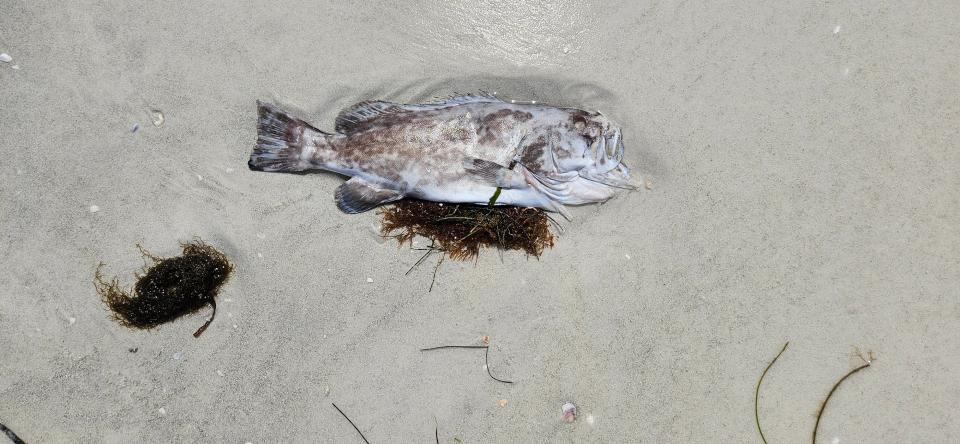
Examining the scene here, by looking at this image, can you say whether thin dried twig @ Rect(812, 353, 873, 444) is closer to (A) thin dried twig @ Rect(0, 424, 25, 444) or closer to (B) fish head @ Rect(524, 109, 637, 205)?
(B) fish head @ Rect(524, 109, 637, 205)

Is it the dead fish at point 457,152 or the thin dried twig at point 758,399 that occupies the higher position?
the dead fish at point 457,152

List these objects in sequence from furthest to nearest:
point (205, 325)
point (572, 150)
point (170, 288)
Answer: point (205, 325) → point (170, 288) → point (572, 150)

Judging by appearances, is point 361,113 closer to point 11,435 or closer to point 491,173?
point 491,173

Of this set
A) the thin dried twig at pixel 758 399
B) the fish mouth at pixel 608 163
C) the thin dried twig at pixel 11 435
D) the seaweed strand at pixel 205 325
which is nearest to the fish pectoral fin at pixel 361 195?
the seaweed strand at pixel 205 325

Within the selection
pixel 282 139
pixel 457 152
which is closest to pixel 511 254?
pixel 457 152

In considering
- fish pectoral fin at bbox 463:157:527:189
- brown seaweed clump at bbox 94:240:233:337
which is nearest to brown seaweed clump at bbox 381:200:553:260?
fish pectoral fin at bbox 463:157:527:189

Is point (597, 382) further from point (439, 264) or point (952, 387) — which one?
point (952, 387)

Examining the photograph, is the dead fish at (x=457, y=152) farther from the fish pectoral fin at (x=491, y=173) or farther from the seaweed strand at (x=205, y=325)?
the seaweed strand at (x=205, y=325)
